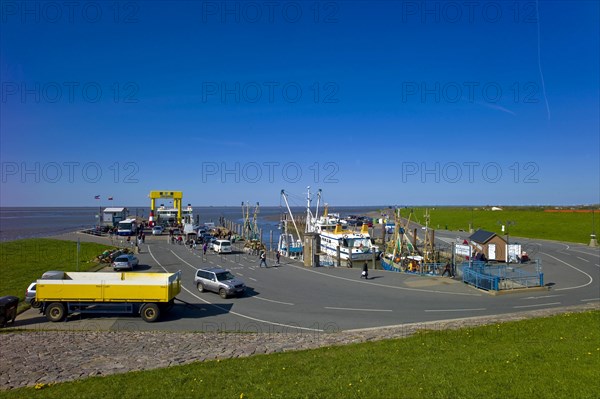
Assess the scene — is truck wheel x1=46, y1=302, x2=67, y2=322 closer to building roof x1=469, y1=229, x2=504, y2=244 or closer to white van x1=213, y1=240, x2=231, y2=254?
white van x1=213, y1=240, x2=231, y2=254

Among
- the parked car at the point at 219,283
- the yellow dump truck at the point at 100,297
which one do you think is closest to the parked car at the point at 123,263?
the parked car at the point at 219,283

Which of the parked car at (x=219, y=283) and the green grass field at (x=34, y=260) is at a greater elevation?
the parked car at (x=219, y=283)

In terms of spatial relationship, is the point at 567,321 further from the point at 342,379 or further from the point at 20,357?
the point at 20,357

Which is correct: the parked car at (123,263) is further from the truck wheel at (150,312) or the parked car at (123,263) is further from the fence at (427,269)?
the fence at (427,269)

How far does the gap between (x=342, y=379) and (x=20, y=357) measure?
11.5m

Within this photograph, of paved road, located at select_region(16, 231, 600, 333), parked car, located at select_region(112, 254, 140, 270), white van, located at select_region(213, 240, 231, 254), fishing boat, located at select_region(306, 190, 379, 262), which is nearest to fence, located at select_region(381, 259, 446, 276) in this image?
paved road, located at select_region(16, 231, 600, 333)

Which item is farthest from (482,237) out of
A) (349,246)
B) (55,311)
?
(55,311)

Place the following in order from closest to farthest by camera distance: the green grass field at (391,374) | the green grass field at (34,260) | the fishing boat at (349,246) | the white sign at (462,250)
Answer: the green grass field at (391,374), the green grass field at (34,260), the white sign at (462,250), the fishing boat at (349,246)

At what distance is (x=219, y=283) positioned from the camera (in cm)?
2575

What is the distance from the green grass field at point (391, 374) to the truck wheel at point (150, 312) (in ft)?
27.8

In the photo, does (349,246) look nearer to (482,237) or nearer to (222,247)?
(482,237)

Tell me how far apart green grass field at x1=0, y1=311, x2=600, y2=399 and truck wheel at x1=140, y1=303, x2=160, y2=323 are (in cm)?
847

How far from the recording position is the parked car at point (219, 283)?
25.4 meters

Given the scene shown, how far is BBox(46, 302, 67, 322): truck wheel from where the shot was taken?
782 inches
